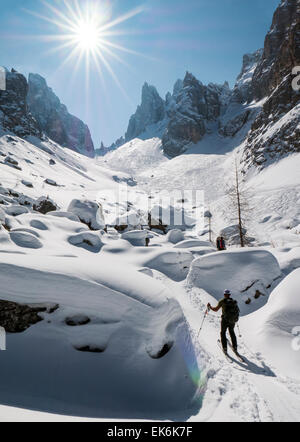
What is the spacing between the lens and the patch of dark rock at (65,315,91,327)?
3913 millimetres

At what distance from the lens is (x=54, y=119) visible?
454 ft

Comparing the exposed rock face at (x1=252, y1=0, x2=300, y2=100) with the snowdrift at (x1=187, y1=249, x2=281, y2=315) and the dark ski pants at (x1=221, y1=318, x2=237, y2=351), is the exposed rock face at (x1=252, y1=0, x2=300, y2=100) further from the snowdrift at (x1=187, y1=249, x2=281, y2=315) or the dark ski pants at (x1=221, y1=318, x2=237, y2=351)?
the dark ski pants at (x1=221, y1=318, x2=237, y2=351)

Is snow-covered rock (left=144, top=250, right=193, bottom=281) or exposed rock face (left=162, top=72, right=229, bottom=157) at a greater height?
exposed rock face (left=162, top=72, right=229, bottom=157)

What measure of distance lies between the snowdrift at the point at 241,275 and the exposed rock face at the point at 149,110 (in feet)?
584

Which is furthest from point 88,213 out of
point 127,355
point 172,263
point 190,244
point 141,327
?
point 127,355

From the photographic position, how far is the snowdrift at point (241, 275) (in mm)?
9688

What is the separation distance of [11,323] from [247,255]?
10.4 meters

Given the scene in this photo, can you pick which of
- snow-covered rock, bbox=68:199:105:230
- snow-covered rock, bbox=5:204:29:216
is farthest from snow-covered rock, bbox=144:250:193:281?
snow-covered rock, bbox=5:204:29:216

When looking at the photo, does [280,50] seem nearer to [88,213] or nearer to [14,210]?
[88,213]

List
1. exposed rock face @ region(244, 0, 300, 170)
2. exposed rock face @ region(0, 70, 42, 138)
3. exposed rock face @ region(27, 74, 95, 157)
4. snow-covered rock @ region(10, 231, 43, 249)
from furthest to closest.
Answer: exposed rock face @ region(27, 74, 95, 157) → exposed rock face @ region(0, 70, 42, 138) → exposed rock face @ region(244, 0, 300, 170) → snow-covered rock @ region(10, 231, 43, 249)

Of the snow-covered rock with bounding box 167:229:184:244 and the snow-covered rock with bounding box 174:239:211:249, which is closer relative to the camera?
the snow-covered rock with bounding box 174:239:211:249

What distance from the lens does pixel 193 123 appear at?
11381 centimetres

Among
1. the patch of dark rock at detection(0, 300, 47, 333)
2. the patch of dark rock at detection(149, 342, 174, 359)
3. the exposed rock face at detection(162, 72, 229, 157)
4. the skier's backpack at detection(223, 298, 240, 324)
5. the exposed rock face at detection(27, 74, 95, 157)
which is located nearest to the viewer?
the patch of dark rock at detection(0, 300, 47, 333)

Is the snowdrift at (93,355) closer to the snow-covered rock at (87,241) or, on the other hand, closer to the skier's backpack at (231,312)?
the skier's backpack at (231,312)
